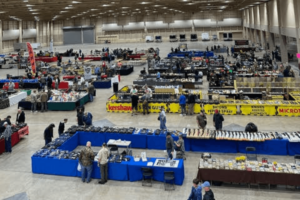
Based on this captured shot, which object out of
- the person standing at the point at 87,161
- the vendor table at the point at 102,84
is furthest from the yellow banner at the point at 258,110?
the vendor table at the point at 102,84

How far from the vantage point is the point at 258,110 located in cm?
1510

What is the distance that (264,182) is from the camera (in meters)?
7.92

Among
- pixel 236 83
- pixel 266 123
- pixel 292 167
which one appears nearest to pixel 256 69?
pixel 236 83

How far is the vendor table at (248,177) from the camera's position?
7762mm

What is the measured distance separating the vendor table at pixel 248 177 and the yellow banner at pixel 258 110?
25.2 ft

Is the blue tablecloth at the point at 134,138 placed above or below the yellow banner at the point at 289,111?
below

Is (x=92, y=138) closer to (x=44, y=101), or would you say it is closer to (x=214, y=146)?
(x=214, y=146)

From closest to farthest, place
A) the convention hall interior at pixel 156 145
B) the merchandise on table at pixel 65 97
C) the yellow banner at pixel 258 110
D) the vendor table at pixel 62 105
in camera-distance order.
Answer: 1. the convention hall interior at pixel 156 145
2. the yellow banner at pixel 258 110
3. the vendor table at pixel 62 105
4. the merchandise on table at pixel 65 97

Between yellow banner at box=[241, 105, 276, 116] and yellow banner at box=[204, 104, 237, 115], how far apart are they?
1.65 ft

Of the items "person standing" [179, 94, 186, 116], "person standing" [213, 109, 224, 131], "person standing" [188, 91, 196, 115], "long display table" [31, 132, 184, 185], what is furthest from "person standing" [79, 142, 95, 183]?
"person standing" [188, 91, 196, 115]

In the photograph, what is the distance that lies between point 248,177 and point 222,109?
25.3 feet

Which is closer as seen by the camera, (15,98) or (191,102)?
(191,102)

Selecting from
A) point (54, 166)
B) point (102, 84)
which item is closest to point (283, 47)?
point (102, 84)

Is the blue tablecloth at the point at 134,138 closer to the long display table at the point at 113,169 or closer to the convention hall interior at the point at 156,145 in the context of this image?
the convention hall interior at the point at 156,145
